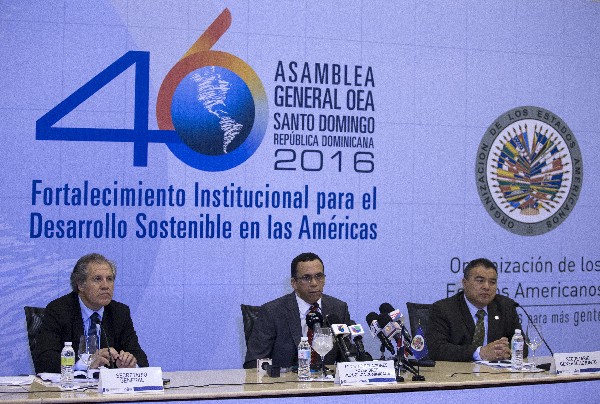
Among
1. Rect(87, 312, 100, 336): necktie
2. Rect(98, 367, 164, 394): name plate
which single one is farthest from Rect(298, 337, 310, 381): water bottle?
Rect(87, 312, 100, 336): necktie

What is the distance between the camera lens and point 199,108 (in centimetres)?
615

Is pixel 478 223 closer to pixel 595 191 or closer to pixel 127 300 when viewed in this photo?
pixel 595 191

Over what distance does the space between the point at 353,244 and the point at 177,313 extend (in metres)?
1.33

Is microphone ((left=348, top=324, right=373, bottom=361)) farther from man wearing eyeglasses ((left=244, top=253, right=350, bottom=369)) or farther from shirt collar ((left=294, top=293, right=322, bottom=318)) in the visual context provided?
shirt collar ((left=294, top=293, right=322, bottom=318))

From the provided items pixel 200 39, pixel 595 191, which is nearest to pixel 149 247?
pixel 200 39

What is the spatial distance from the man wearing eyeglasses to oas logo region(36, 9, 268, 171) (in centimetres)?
130

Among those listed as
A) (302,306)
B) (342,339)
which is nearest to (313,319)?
(342,339)

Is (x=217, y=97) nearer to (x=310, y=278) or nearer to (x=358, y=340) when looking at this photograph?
(x=310, y=278)

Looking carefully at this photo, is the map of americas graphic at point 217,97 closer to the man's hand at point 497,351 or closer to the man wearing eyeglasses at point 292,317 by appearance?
the man wearing eyeglasses at point 292,317

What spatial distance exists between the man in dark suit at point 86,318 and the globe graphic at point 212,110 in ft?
5.13

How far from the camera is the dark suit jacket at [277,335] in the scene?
5.04 metres

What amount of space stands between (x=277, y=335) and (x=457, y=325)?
1086 millimetres

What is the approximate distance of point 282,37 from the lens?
632 cm

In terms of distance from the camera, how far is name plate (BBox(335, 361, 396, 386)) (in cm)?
418
